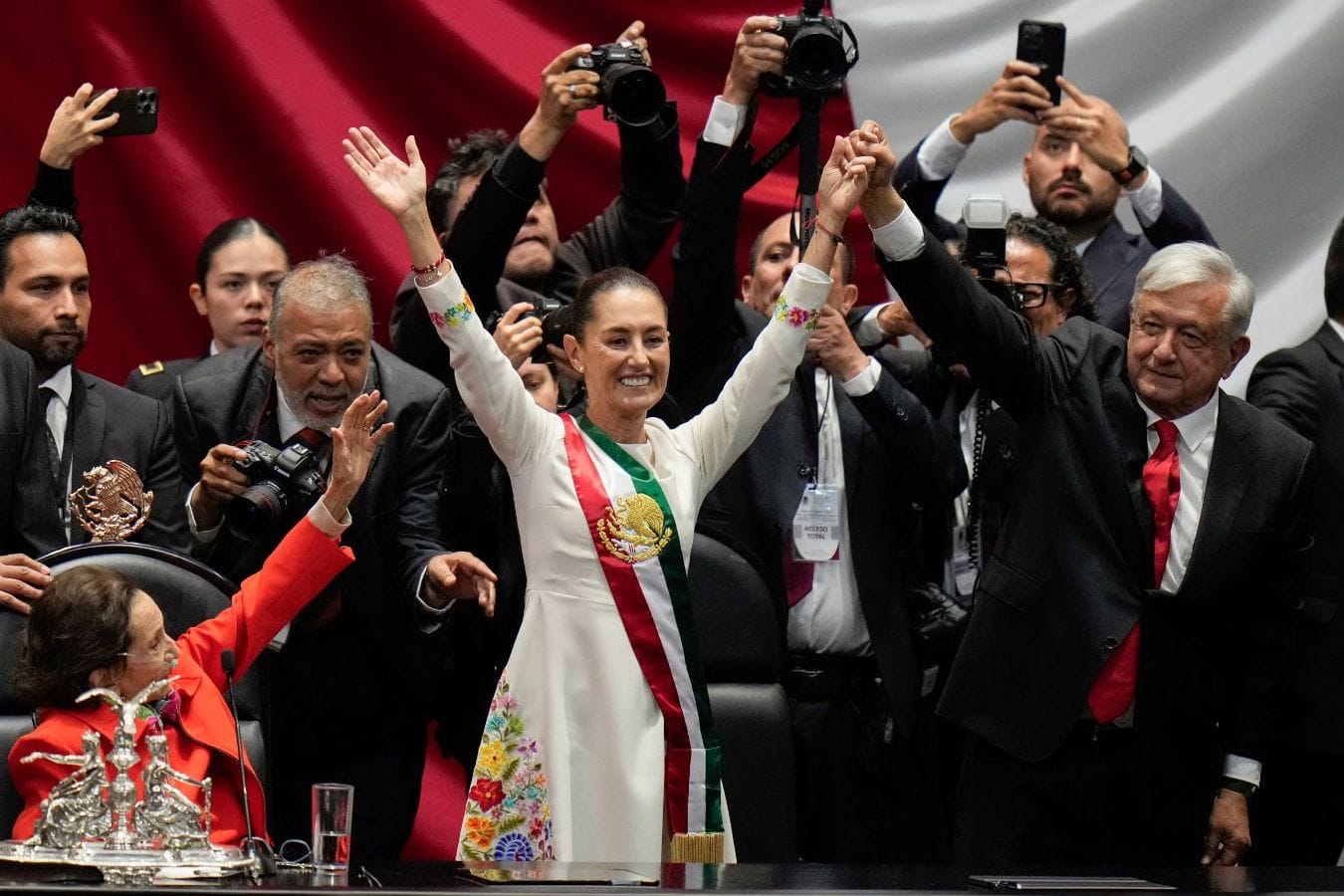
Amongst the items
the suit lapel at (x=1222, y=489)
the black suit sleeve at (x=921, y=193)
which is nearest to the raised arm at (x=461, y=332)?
the suit lapel at (x=1222, y=489)

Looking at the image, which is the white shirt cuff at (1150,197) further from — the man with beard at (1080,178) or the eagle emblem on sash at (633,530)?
the eagle emblem on sash at (633,530)

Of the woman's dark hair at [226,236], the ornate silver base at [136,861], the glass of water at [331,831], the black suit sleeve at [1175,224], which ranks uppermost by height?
the black suit sleeve at [1175,224]

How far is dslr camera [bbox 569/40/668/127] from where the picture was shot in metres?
3.93

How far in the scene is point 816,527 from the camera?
12.7 feet

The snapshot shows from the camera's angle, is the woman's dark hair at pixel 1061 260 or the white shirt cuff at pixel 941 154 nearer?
the woman's dark hair at pixel 1061 260

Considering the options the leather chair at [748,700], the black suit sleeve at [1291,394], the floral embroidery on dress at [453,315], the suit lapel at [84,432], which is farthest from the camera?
the black suit sleeve at [1291,394]

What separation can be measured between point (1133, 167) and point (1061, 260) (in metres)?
0.36

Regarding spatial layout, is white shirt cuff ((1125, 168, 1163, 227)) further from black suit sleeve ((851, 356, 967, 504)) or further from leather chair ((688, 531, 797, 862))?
leather chair ((688, 531, 797, 862))

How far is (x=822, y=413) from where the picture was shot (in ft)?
13.1

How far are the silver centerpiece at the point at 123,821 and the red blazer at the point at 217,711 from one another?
0.06 meters

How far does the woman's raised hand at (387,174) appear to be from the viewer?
10.3 ft

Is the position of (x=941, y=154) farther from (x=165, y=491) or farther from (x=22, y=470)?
(x=22, y=470)

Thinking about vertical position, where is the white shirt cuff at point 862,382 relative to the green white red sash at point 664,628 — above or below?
above

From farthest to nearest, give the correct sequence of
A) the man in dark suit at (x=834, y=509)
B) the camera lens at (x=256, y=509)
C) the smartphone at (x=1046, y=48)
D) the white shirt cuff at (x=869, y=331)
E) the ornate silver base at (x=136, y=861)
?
the smartphone at (x=1046, y=48)
the white shirt cuff at (x=869, y=331)
the man in dark suit at (x=834, y=509)
the camera lens at (x=256, y=509)
the ornate silver base at (x=136, y=861)
